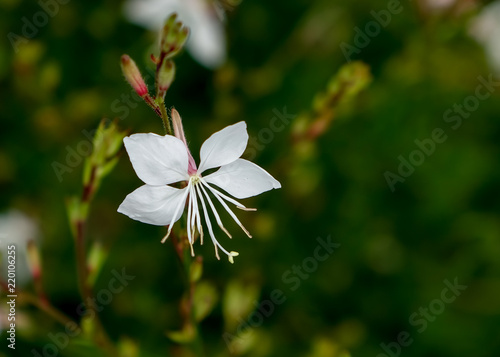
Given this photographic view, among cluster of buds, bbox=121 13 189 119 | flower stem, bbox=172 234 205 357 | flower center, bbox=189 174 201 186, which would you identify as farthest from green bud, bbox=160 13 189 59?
flower stem, bbox=172 234 205 357

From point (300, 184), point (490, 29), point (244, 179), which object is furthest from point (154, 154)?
point (490, 29)

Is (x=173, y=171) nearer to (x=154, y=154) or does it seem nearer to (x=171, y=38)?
(x=154, y=154)

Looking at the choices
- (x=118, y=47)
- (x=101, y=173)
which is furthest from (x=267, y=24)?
(x=101, y=173)

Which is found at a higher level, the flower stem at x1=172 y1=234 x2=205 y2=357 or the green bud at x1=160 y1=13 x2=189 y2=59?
the green bud at x1=160 y1=13 x2=189 y2=59

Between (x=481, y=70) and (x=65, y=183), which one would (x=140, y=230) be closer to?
(x=65, y=183)

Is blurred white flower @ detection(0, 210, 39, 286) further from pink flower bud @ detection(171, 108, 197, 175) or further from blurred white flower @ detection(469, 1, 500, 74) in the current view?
blurred white flower @ detection(469, 1, 500, 74)
